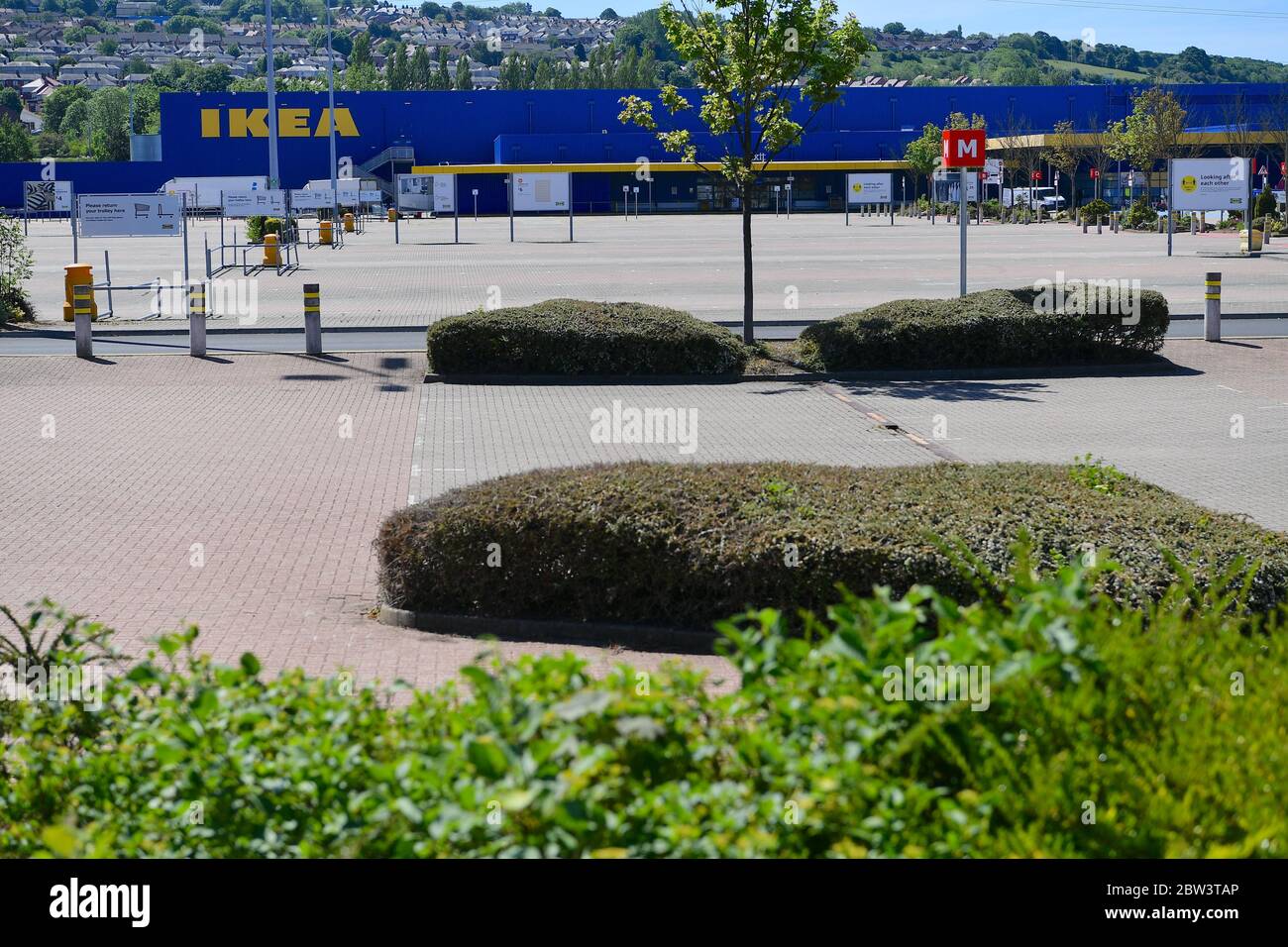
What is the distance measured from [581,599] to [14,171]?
110 meters

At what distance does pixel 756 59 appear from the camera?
20.5 m

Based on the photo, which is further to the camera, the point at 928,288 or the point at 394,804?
the point at 928,288

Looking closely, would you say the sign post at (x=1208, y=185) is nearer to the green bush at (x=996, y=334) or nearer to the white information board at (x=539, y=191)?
the green bush at (x=996, y=334)


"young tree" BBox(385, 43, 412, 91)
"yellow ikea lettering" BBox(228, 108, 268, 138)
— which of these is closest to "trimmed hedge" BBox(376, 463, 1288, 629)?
"yellow ikea lettering" BBox(228, 108, 268, 138)

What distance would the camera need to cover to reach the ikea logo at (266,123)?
105 metres

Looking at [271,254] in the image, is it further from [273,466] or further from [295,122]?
[295,122]

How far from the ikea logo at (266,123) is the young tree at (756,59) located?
88352 millimetres

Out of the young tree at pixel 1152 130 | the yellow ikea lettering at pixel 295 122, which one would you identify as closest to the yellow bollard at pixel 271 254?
the young tree at pixel 1152 130

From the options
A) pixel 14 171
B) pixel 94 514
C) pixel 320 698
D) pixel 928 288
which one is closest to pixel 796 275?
pixel 928 288

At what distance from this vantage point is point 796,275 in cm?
3734

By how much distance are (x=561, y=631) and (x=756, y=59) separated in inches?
545

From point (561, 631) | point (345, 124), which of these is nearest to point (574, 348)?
point (561, 631)
